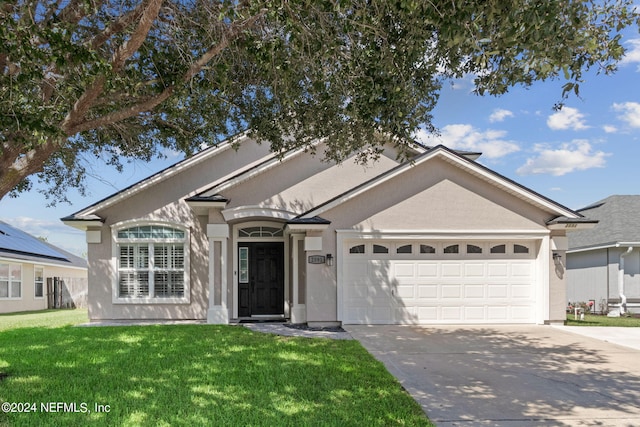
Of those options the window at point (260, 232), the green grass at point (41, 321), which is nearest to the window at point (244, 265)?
the window at point (260, 232)

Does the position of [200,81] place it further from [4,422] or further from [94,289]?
[94,289]

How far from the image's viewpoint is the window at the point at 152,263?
1266 cm

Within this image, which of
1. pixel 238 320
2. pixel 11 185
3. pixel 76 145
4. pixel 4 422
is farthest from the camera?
pixel 238 320

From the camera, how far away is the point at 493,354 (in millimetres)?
8039

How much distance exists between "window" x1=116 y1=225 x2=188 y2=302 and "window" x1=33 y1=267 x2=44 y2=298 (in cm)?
1277

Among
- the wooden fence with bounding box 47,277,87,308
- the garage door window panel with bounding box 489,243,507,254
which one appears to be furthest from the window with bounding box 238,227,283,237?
the wooden fence with bounding box 47,277,87,308

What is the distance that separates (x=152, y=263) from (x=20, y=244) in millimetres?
13887

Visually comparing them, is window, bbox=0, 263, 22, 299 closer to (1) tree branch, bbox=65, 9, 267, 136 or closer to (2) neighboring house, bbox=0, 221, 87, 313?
(2) neighboring house, bbox=0, 221, 87, 313

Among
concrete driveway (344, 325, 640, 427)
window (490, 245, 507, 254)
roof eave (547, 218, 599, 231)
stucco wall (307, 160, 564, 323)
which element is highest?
stucco wall (307, 160, 564, 323)

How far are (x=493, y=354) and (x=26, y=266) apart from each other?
Answer: 22511mm

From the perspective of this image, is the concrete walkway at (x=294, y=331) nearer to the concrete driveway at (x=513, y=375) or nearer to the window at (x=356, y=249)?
the concrete driveway at (x=513, y=375)

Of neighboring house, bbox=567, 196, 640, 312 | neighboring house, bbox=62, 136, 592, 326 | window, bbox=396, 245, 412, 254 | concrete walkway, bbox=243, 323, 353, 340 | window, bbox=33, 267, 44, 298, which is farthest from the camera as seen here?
window, bbox=33, 267, 44, 298

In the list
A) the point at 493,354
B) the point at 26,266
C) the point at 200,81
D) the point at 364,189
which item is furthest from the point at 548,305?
the point at 26,266

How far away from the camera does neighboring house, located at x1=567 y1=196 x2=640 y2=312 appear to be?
16.4 meters
